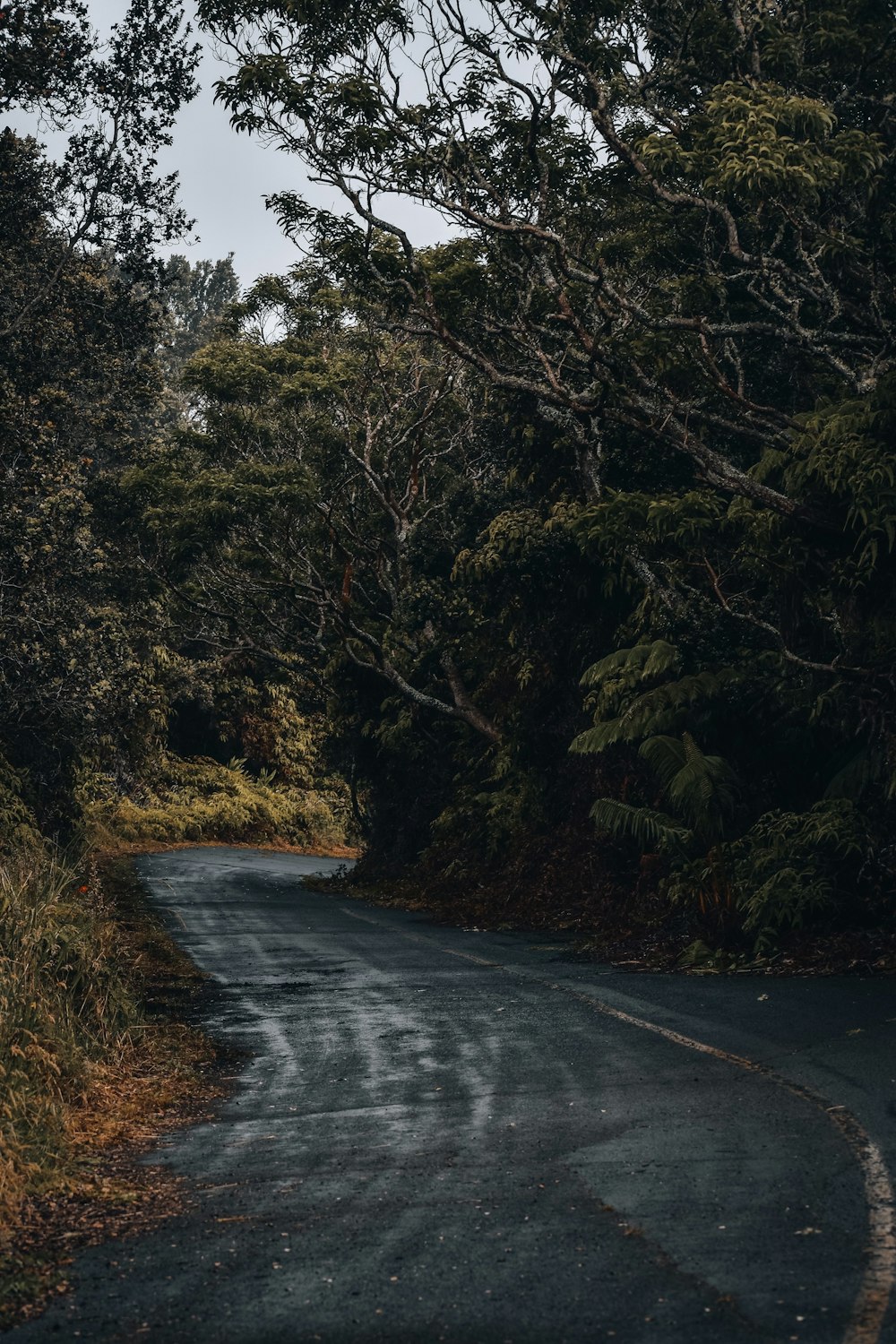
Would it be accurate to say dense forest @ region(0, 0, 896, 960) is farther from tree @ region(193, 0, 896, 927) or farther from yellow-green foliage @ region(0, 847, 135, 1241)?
yellow-green foliage @ region(0, 847, 135, 1241)

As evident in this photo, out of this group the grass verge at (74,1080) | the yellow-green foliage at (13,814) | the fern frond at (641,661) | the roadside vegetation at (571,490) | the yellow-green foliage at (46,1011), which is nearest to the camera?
the grass verge at (74,1080)

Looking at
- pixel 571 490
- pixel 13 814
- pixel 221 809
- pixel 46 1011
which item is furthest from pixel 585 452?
pixel 221 809

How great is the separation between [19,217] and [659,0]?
8.72m

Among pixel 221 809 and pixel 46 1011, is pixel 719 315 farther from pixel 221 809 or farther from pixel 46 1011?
pixel 221 809

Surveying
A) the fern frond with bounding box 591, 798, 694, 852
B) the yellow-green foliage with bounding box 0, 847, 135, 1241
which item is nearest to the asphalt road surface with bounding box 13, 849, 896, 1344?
the yellow-green foliage with bounding box 0, 847, 135, 1241

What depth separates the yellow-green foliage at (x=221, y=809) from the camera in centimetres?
4266

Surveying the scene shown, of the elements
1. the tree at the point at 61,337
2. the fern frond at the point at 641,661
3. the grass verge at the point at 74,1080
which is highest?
the tree at the point at 61,337

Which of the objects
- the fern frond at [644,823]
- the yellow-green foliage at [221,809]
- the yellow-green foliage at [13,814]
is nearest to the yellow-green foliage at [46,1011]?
the fern frond at [644,823]

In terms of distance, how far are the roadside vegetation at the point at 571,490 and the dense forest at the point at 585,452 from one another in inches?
2.5

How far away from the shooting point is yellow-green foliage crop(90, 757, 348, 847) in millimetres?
42656

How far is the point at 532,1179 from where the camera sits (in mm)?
6332

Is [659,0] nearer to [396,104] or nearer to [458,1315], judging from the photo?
[396,104]

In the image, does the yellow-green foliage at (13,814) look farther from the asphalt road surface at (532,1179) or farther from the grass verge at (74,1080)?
the asphalt road surface at (532,1179)

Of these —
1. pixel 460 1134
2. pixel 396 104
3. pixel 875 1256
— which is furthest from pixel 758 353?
pixel 875 1256
